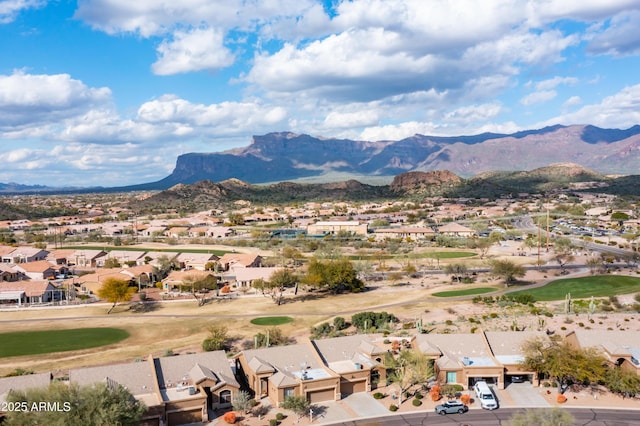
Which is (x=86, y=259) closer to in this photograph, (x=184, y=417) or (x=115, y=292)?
(x=115, y=292)

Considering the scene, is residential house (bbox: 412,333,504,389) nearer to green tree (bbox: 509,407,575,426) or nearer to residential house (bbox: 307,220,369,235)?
green tree (bbox: 509,407,575,426)

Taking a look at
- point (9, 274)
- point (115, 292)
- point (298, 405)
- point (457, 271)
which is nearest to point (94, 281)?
point (115, 292)

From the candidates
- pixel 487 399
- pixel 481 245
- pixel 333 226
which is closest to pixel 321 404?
pixel 487 399

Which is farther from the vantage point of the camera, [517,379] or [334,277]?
[334,277]

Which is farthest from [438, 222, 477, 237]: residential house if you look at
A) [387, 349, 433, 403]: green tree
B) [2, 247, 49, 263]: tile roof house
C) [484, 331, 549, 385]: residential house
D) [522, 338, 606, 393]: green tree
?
[2, 247, 49, 263]: tile roof house

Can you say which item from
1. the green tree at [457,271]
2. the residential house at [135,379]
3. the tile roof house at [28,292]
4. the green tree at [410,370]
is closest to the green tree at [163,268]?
the tile roof house at [28,292]

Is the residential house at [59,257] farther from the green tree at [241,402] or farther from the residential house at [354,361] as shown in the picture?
the green tree at [241,402]
